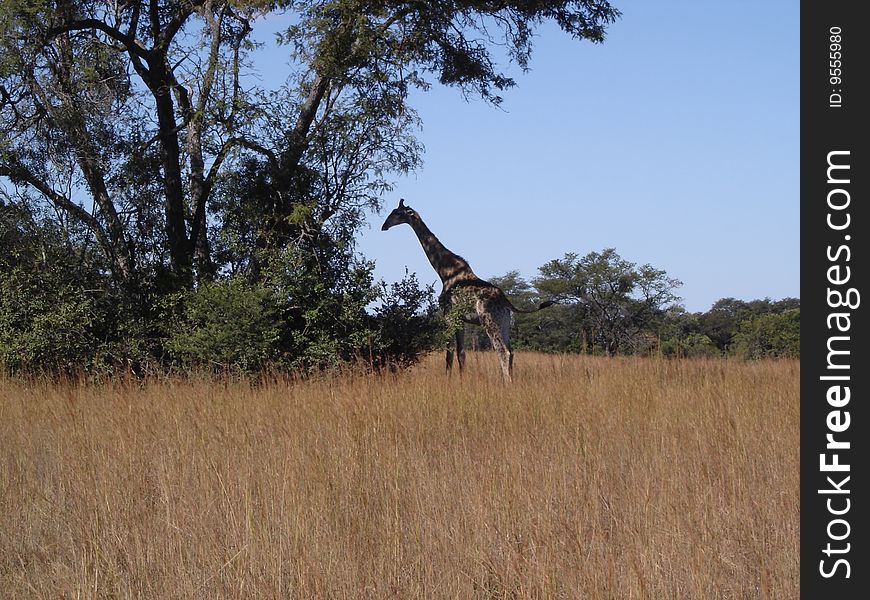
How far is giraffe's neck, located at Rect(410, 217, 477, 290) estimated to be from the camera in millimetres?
13720

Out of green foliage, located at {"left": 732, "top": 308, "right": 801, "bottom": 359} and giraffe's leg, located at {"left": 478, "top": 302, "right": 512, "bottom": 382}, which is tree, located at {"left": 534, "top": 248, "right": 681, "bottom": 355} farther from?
giraffe's leg, located at {"left": 478, "top": 302, "right": 512, "bottom": 382}

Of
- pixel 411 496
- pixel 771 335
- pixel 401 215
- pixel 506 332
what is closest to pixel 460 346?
pixel 506 332

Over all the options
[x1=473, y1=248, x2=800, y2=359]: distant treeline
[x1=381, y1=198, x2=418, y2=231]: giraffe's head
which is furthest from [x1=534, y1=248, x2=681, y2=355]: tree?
[x1=381, y1=198, x2=418, y2=231]: giraffe's head

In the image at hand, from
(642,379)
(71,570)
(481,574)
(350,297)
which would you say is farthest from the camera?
(350,297)

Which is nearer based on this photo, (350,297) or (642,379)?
(642,379)

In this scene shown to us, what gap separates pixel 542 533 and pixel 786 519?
1360 mm

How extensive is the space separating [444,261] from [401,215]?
1310mm

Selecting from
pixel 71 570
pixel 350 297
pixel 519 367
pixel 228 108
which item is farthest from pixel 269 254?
pixel 71 570

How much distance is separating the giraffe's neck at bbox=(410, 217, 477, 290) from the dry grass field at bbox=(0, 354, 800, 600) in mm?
4802

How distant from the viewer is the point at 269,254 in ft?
42.1
